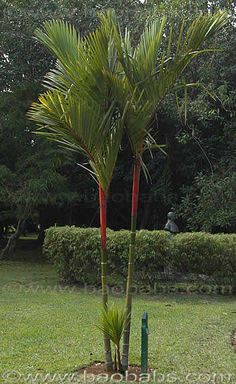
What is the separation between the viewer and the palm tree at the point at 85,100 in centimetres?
441

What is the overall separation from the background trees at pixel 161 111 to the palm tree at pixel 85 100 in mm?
8393

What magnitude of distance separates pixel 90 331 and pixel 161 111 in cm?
985

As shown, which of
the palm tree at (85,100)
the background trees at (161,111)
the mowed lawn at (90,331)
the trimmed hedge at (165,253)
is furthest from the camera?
the background trees at (161,111)

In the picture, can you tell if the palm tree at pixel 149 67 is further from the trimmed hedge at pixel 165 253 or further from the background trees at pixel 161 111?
the background trees at pixel 161 111

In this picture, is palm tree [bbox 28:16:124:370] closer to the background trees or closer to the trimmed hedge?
Answer: the trimmed hedge

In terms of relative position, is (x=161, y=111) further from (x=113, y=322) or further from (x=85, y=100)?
(x=113, y=322)

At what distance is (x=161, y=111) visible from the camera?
15492 millimetres

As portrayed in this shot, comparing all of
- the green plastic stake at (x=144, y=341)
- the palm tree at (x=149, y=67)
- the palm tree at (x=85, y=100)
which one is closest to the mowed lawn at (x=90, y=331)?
the green plastic stake at (x=144, y=341)

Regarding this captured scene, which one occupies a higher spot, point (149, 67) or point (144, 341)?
point (149, 67)

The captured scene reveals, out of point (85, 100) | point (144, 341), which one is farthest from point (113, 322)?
point (85, 100)

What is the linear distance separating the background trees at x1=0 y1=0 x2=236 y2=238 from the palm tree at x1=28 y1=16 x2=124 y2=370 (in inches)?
330

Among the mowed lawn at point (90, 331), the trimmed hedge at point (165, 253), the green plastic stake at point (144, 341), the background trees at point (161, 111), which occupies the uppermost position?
the background trees at point (161, 111)

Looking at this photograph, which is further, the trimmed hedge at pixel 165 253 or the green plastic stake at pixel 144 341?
the trimmed hedge at pixel 165 253

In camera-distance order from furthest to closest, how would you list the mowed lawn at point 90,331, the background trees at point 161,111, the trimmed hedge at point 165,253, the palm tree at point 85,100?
1. the background trees at point 161,111
2. the trimmed hedge at point 165,253
3. the mowed lawn at point 90,331
4. the palm tree at point 85,100
